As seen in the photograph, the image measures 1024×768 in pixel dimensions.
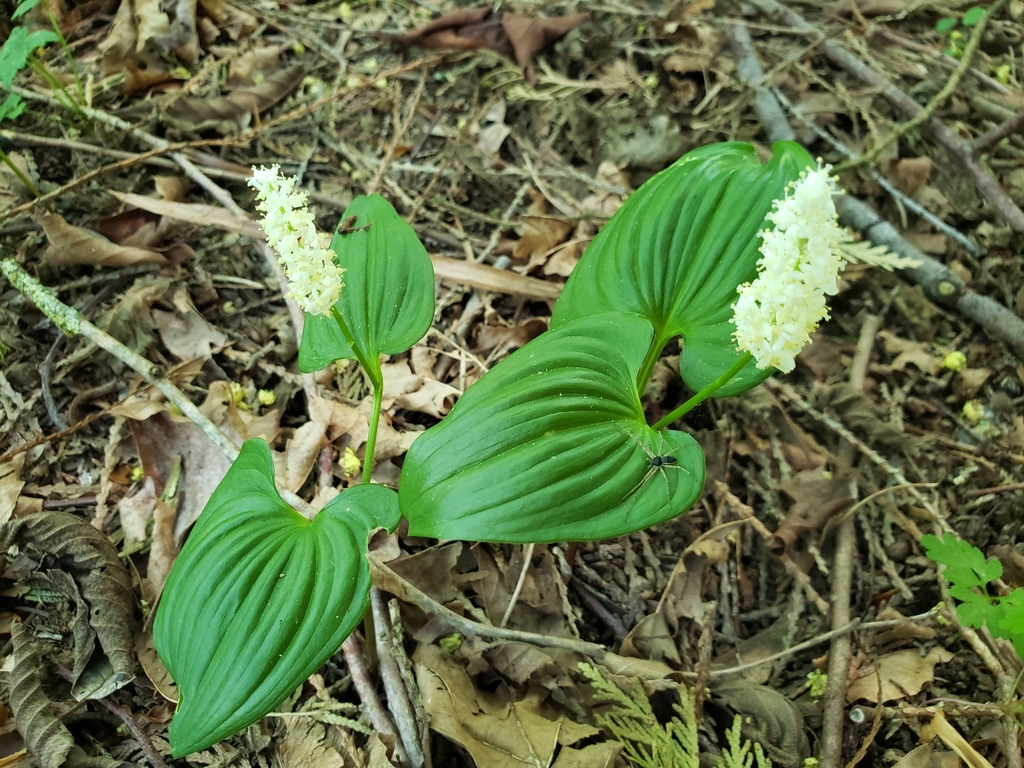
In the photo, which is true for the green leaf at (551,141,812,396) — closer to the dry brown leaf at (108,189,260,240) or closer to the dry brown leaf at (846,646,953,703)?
the dry brown leaf at (846,646,953,703)

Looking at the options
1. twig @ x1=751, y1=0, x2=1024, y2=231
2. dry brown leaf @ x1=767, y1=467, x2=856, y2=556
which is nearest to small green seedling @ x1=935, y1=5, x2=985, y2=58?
twig @ x1=751, y1=0, x2=1024, y2=231

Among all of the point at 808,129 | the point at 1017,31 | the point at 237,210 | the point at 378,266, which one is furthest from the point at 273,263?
the point at 1017,31

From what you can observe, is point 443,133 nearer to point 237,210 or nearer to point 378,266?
point 237,210

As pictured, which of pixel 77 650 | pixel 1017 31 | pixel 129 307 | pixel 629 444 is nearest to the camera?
pixel 629 444

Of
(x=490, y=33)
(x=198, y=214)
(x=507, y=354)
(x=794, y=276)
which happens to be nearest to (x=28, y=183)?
(x=198, y=214)

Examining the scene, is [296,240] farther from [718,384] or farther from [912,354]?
[912,354]

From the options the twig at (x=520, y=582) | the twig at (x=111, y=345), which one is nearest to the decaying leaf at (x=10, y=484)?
the twig at (x=111, y=345)

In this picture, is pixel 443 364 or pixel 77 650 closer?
pixel 77 650
